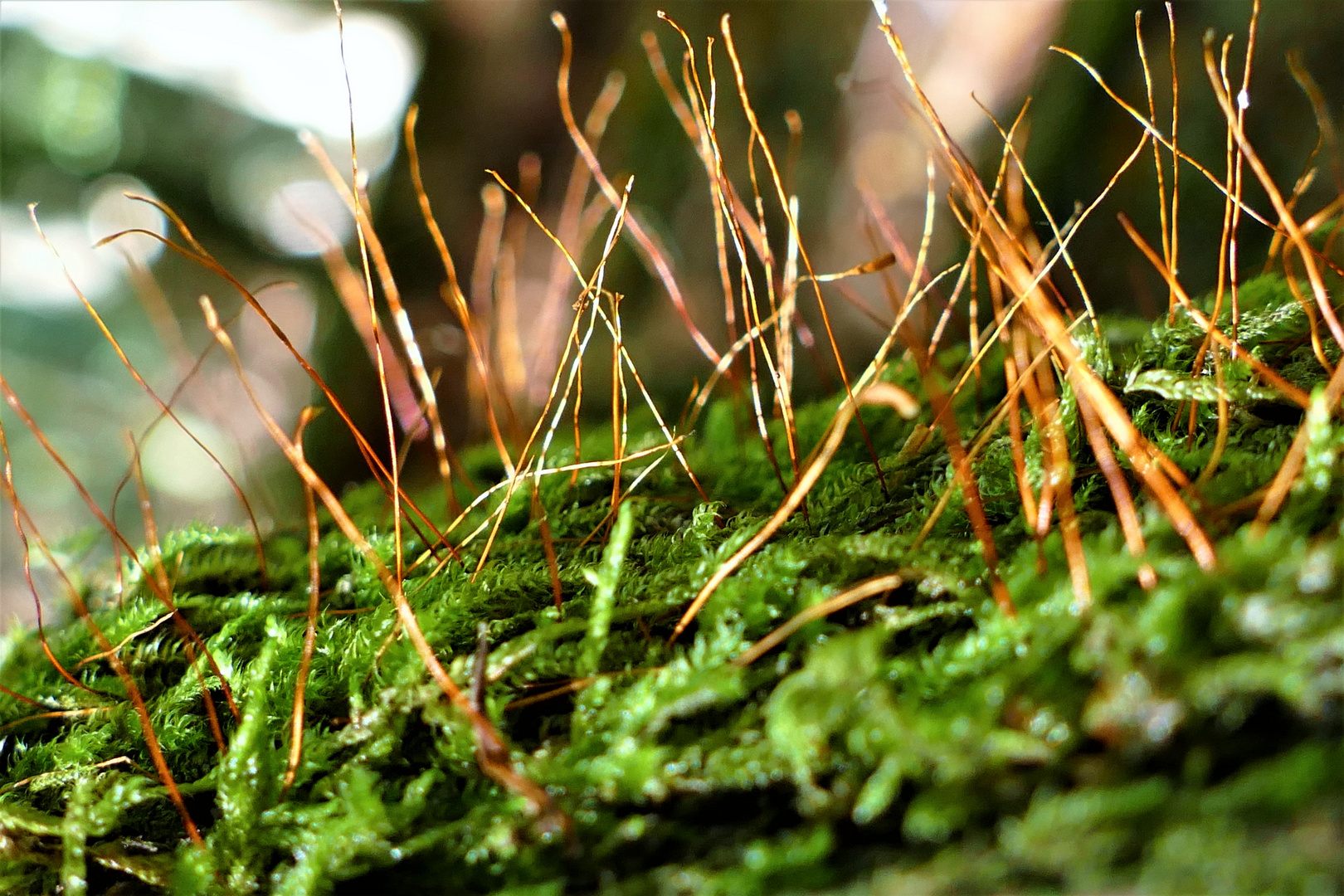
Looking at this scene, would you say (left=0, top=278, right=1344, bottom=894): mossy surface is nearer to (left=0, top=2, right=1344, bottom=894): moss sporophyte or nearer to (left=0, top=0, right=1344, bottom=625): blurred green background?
(left=0, top=2, right=1344, bottom=894): moss sporophyte

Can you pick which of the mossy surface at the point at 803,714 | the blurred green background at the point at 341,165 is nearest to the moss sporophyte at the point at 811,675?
the mossy surface at the point at 803,714

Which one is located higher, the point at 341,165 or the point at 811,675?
the point at 341,165

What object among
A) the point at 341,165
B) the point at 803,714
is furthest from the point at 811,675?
the point at 341,165

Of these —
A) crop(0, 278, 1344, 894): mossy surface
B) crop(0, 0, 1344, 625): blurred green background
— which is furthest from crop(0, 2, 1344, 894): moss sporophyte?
crop(0, 0, 1344, 625): blurred green background

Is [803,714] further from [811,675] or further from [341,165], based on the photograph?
[341,165]

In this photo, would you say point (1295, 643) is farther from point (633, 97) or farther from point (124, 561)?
point (633, 97)

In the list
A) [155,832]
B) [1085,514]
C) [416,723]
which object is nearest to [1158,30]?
[1085,514]

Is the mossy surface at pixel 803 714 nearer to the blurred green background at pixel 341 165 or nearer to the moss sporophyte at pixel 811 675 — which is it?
the moss sporophyte at pixel 811 675
